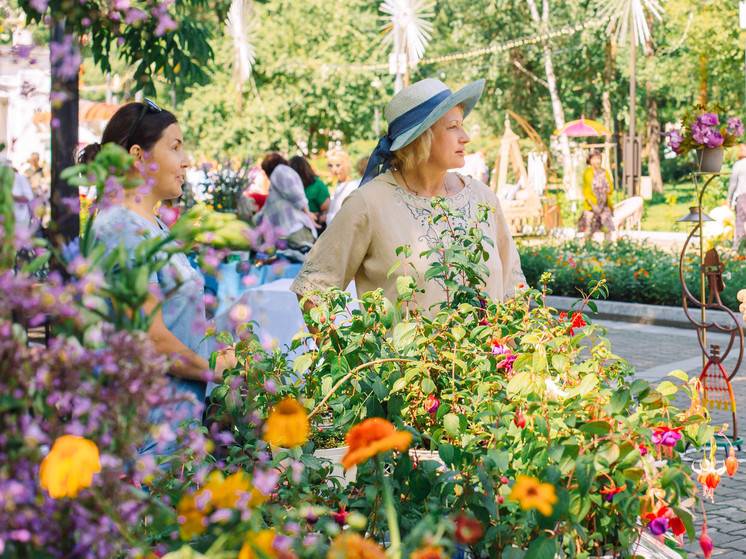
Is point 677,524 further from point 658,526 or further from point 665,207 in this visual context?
point 665,207

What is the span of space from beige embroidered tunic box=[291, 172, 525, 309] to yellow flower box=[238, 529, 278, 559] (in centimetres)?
252

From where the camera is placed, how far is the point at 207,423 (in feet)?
10.8

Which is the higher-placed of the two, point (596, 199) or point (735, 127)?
point (735, 127)

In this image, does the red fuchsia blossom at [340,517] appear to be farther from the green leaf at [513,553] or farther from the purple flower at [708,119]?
the purple flower at [708,119]

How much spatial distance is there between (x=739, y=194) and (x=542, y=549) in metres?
16.8

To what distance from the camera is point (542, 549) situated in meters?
2.25

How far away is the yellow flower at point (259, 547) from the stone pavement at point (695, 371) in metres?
3.30

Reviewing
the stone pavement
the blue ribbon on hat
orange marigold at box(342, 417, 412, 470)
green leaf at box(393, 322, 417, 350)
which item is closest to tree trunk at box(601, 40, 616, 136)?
the stone pavement

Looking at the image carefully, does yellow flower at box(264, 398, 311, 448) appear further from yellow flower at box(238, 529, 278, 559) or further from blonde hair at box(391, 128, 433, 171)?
blonde hair at box(391, 128, 433, 171)

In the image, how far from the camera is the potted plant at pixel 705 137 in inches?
295

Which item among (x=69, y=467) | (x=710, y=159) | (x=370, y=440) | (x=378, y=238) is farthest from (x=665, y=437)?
(x=710, y=159)

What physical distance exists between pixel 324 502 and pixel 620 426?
2.18 ft

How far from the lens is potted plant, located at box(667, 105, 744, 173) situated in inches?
295

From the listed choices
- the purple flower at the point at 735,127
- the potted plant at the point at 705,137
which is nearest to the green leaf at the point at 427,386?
the potted plant at the point at 705,137
